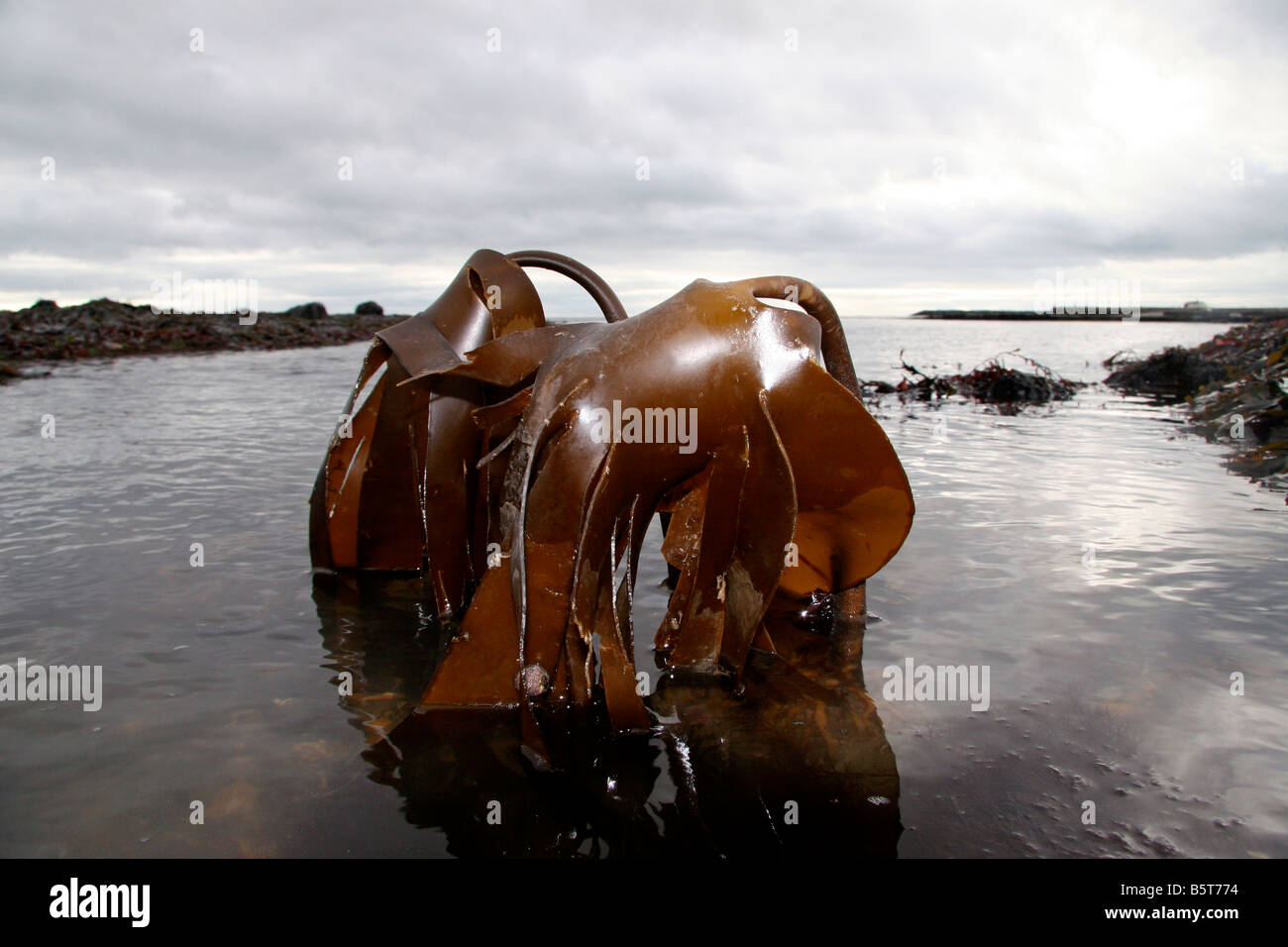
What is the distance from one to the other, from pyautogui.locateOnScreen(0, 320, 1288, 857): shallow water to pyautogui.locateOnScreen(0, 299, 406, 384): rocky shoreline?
34.6ft

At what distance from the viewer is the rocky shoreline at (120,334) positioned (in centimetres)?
1501

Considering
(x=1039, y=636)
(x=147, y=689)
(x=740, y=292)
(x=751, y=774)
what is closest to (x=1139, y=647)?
(x=1039, y=636)

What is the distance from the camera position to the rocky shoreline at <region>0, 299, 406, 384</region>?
1501 cm

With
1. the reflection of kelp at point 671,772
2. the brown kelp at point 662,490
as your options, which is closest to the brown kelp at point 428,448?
the brown kelp at point 662,490

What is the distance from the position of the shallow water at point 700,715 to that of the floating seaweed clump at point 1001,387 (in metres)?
6.65

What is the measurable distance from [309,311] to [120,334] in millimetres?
21340

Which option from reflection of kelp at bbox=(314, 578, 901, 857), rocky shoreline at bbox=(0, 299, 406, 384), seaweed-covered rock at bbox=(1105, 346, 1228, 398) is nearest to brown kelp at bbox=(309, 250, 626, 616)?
reflection of kelp at bbox=(314, 578, 901, 857)

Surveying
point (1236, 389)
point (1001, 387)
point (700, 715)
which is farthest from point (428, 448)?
point (1001, 387)

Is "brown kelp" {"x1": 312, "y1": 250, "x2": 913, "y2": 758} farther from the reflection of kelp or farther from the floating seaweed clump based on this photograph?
the floating seaweed clump

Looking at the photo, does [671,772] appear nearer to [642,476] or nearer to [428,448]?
[642,476]

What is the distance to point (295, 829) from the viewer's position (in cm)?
170

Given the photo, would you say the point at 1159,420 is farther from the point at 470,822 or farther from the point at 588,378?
the point at 470,822

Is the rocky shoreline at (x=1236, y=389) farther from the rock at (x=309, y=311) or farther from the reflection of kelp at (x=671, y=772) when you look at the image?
the rock at (x=309, y=311)

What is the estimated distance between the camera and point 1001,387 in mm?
10984
